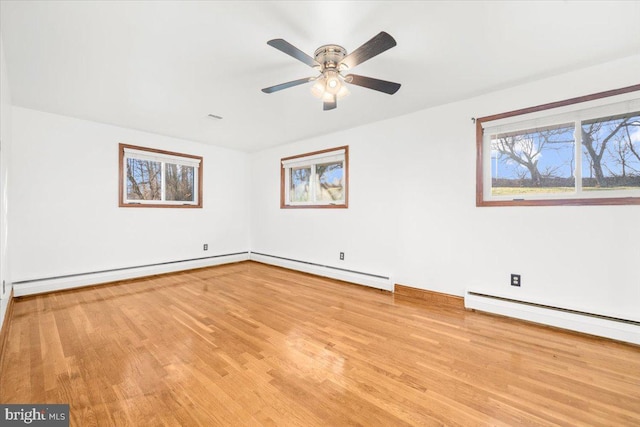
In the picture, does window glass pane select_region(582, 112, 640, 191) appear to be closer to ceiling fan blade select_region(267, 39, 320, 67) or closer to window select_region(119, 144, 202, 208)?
ceiling fan blade select_region(267, 39, 320, 67)

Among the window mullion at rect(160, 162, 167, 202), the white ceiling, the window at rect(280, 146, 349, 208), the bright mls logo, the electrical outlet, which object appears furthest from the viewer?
the window mullion at rect(160, 162, 167, 202)

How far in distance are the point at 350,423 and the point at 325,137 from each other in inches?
155

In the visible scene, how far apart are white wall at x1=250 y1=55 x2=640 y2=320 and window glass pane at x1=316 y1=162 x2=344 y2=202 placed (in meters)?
0.25

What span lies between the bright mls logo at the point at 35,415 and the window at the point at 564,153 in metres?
3.68

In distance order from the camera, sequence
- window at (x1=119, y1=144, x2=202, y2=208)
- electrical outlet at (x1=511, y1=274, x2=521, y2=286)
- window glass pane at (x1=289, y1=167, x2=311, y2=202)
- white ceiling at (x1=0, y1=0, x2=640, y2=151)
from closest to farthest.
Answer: white ceiling at (x1=0, y1=0, x2=640, y2=151) → electrical outlet at (x1=511, y1=274, x2=521, y2=286) → window at (x1=119, y1=144, x2=202, y2=208) → window glass pane at (x1=289, y1=167, x2=311, y2=202)

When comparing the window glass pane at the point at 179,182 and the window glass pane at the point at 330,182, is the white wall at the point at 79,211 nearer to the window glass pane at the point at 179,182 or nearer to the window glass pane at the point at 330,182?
the window glass pane at the point at 179,182

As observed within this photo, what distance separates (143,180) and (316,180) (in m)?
2.87

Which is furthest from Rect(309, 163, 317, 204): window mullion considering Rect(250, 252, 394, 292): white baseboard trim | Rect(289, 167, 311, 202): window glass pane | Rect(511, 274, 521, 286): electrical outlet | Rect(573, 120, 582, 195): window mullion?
Rect(573, 120, 582, 195): window mullion

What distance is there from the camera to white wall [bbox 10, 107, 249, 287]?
3.31 metres

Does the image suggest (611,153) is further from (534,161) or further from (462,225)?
(462,225)

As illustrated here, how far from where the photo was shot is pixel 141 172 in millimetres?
4355

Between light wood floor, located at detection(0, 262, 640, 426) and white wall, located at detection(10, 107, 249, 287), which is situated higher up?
white wall, located at detection(10, 107, 249, 287)

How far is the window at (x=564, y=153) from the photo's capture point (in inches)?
90.4

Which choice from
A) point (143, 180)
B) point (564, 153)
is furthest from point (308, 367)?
point (143, 180)
